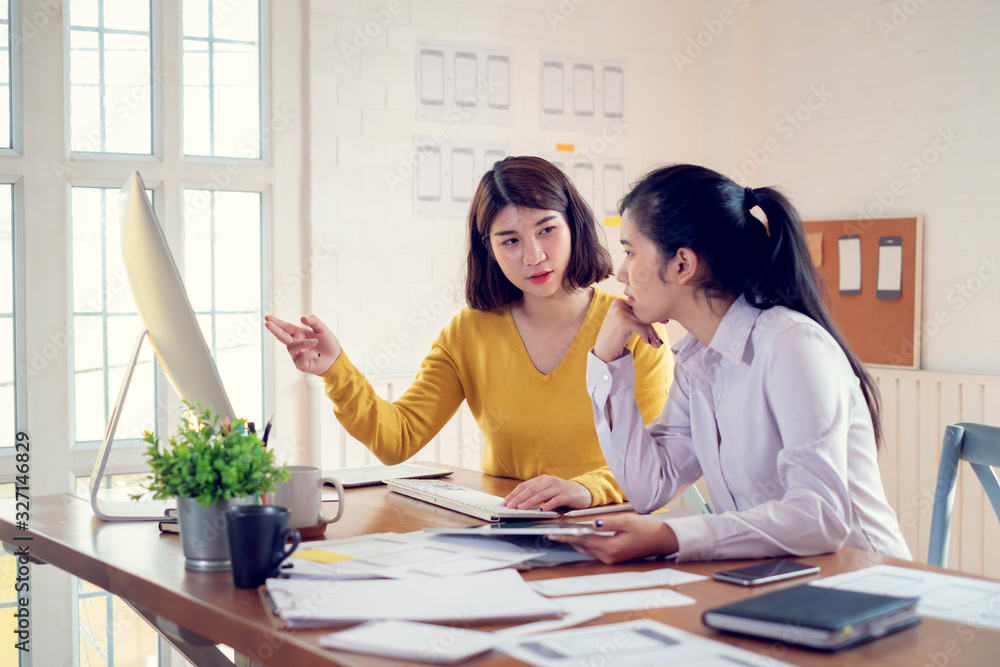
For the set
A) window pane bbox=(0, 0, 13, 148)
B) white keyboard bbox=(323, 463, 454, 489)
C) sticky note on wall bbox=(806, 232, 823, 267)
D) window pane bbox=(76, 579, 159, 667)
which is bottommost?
window pane bbox=(76, 579, 159, 667)

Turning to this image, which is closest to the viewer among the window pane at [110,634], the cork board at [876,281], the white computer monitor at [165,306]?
the white computer monitor at [165,306]

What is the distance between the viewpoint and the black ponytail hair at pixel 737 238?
150cm

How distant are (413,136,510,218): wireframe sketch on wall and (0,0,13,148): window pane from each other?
52.6 inches

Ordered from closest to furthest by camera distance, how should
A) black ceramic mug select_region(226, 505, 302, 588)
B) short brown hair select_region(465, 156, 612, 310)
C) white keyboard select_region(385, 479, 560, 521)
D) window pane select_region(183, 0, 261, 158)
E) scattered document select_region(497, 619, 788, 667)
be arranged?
scattered document select_region(497, 619, 788, 667), black ceramic mug select_region(226, 505, 302, 588), white keyboard select_region(385, 479, 560, 521), short brown hair select_region(465, 156, 612, 310), window pane select_region(183, 0, 261, 158)

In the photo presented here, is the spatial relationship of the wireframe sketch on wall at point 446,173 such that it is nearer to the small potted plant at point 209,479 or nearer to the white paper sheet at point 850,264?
the white paper sheet at point 850,264

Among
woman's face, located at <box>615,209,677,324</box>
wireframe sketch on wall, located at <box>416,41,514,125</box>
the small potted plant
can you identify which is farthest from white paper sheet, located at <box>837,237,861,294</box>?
the small potted plant

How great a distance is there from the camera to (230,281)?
3.32 meters

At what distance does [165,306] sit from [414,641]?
0.70 meters

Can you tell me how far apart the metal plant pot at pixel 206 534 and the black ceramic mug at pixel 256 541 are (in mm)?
73

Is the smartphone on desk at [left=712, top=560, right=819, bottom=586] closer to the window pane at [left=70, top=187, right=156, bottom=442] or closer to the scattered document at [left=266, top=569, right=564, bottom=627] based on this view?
the scattered document at [left=266, top=569, right=564, bottom=627]

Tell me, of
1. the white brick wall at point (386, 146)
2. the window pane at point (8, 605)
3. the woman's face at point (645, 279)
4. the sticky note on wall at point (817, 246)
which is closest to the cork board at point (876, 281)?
the sticky note on wall at point (817, 246)

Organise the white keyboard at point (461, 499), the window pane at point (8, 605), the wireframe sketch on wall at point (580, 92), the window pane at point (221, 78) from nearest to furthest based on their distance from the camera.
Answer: the white keyboard at point (461, 499) < the window pane at point (8, 605) < the window pane at point (221, 78) < the wireframe sketch on wall at point (580, 92)

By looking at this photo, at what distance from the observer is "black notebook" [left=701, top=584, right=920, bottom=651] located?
88cm

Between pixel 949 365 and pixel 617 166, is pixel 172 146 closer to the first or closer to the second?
pixel 617 166
